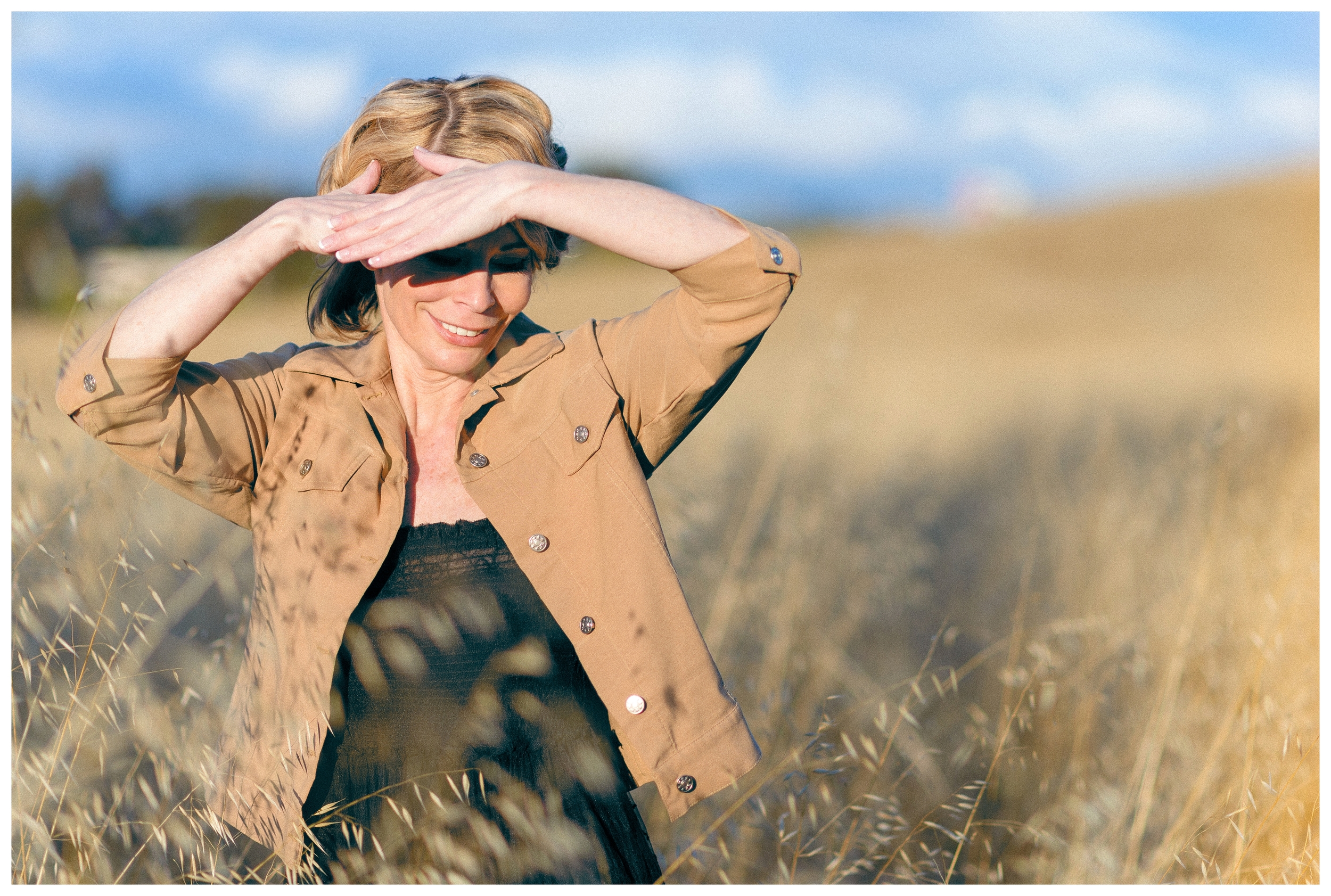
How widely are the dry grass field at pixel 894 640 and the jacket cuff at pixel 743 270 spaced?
33.5 inches

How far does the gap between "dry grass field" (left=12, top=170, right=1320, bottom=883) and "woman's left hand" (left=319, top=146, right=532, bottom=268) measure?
544 millimetres

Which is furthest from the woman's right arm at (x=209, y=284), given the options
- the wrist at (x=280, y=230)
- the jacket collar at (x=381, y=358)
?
the jacket collar at (x=381, y=358)

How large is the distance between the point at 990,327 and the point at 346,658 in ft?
55.0

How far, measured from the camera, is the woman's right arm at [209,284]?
66.4 inches

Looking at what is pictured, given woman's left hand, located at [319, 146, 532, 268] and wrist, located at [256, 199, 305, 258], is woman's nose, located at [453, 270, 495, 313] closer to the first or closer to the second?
woman's left hand, located at [319, 146, 532, 268]

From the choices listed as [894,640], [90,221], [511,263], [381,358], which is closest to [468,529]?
[381,358]

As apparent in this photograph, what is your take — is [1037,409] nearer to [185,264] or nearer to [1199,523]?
[1199,523]

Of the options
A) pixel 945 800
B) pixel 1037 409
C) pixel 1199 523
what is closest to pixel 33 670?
pixel 945 800

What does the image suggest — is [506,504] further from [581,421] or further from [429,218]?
[429,218]

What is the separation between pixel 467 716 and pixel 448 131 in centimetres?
113

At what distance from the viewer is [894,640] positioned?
15.2 ft

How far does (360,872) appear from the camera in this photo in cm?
190

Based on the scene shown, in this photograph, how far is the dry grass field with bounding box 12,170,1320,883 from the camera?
6.36 ft

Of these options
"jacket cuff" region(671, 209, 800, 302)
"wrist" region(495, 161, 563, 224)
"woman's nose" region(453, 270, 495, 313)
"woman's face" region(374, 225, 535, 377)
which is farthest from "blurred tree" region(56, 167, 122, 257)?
"jacket cuff" region(671, 209, 800, 302)
